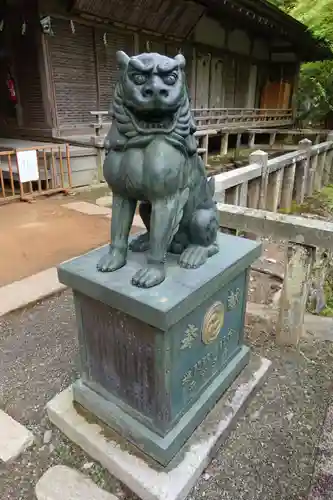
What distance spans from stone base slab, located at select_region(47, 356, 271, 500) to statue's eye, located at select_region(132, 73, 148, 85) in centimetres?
175

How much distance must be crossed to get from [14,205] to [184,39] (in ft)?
24.1

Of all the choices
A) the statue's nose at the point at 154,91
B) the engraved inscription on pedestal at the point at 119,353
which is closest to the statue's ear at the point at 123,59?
the statue's nose at the point at 154,91

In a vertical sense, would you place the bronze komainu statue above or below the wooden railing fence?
above

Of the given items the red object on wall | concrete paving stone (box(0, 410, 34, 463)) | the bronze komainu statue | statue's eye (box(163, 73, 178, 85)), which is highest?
the red object on wall

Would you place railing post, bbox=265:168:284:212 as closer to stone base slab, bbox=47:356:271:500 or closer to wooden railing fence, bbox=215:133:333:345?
wooden railing fence, bbox=215:133:333:345

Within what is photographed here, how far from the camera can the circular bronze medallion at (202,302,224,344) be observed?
1.88 meters

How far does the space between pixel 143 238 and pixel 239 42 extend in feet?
44.3

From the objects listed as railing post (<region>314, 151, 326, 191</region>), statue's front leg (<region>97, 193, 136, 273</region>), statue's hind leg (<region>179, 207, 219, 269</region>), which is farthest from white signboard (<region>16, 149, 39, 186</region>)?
railing post (<region>314, 151, 326, 191</region>)

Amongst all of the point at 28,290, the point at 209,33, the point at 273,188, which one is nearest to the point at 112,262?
the point at 28,290

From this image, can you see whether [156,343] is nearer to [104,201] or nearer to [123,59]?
[123,59]

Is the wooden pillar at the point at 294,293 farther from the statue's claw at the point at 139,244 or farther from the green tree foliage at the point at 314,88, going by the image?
the green tree foliage at the point at 314,88

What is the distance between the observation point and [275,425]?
211 cm

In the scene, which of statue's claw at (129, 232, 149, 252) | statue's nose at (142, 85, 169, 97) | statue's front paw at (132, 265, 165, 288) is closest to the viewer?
statue's nose at (142, 85, 169, 97)

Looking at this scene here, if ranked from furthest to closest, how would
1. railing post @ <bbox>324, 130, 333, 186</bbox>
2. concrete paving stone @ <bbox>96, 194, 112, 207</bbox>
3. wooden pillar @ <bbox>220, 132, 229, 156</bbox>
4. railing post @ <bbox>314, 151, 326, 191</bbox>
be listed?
wooden pillar @ <bbox>220, 132, 229, 156</bbox>
railing post @ <bbox>324, 130, 333, 186</bbox>
railing post @ <bbox>314, 151, 326, 191</bbox>
concrete paving stone @ <bbox>96, 194, 112, 207</bbox>
